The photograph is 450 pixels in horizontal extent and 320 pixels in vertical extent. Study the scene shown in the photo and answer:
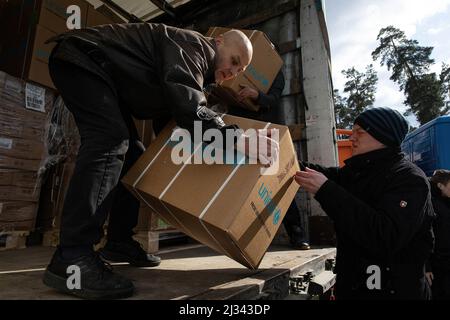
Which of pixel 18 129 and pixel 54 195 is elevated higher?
pixel 18 129

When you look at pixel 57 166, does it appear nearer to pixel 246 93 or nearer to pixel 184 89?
pixel 246 93

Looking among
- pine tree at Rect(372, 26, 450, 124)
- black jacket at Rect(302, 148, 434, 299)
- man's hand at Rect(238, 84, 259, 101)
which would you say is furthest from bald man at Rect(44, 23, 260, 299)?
pine tree at Rect(372, 26, 450, 124)

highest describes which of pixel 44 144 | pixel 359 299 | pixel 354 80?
pixel 354 80

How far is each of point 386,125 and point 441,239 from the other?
158 centimetres

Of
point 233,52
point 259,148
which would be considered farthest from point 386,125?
point 233,52

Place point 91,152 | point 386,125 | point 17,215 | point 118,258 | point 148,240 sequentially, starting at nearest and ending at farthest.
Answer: point 91,152, point 386,125, point 118,258, point 148,240, point 17,215

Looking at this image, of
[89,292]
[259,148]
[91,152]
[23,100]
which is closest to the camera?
[89,292]

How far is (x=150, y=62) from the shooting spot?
1.48m

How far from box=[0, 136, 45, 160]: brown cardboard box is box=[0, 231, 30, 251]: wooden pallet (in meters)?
0.60

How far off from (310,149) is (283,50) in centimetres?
119

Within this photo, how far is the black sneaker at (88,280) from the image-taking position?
1.17m

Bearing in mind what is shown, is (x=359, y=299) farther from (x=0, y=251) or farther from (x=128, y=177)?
(x=0, y=251)
